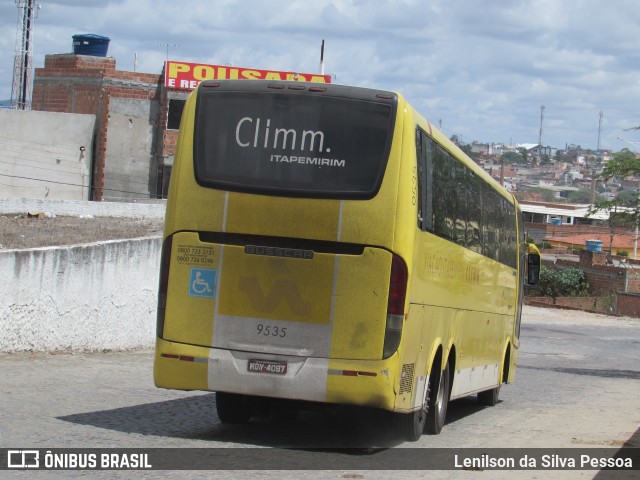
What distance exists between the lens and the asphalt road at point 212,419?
10.2m

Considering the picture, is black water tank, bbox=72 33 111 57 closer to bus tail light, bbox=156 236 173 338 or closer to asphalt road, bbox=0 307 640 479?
asphalt road, bbox=0 307 640 479

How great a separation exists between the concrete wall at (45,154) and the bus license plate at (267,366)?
4067cm

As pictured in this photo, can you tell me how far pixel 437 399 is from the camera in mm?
12375

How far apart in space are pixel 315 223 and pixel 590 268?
52416 millimetres

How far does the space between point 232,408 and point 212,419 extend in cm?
55

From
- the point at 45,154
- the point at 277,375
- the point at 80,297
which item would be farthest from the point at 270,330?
the point at 45,154

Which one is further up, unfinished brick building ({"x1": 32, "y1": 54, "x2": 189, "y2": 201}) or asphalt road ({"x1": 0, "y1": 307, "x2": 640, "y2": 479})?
unfinished brick building ({"x1": 32, "y1": 54, "x2": 189, "y2": 201})

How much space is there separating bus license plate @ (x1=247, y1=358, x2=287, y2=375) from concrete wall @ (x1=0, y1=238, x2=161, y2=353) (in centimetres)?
727

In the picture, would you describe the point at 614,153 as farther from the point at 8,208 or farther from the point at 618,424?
the point at 8,208

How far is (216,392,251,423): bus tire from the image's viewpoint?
38.9ft

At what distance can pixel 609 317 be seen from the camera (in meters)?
52.6

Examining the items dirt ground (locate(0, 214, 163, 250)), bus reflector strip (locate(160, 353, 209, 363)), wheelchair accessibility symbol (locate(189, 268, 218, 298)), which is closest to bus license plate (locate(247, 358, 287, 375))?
bus reflector strip (locate(160, 353, 209, 363))

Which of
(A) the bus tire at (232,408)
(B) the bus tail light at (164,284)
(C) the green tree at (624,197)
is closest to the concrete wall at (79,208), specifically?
(C) the green tree at (624,197)

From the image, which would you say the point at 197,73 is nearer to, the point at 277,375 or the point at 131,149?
the point at 131,149
